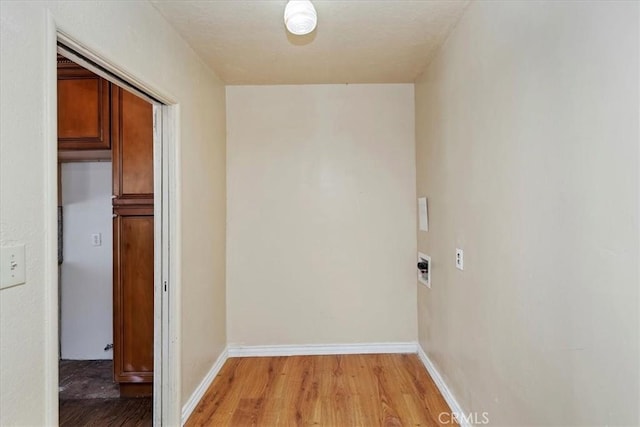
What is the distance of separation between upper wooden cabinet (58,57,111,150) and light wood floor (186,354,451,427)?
6.55ft

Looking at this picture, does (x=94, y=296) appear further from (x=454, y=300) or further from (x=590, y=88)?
(x=590, y=88)

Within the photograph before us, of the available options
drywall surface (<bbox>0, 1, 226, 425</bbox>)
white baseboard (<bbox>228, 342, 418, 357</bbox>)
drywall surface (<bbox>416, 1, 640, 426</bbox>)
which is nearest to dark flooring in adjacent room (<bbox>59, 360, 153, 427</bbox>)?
drywall surface (<bbox>0, 1, 226, 425</bbox>)

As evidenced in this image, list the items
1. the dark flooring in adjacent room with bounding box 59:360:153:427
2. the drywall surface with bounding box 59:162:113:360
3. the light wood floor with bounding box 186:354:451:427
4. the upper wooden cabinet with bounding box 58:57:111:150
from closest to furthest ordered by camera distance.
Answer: the light wood floor with bounding box 186:354:451:427, the dark flooring in adjacent room with bounding box 59:360:153:427, the upper wooden cabinet with bounding box 58:57:111:150, the drywall surface with bounding box 59:162:113:360

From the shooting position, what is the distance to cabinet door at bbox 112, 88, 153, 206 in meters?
2.16

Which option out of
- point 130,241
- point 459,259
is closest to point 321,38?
point 459,259

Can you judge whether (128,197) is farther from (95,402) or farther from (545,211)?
(545,211)

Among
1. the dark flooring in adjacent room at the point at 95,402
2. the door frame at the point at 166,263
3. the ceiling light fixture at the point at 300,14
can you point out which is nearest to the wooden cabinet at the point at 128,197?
the dark flooring in adjacent room at the point at 95,402

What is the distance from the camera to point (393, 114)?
2848 millimetres

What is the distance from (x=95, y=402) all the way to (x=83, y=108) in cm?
212

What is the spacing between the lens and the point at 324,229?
2.84m
